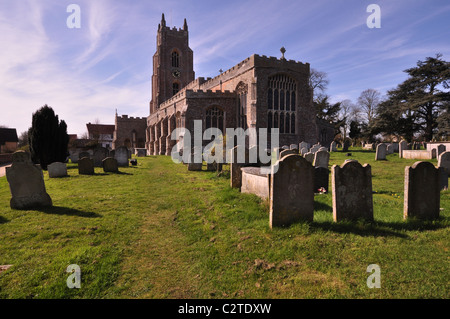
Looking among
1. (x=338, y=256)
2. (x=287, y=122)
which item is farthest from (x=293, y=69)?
(x=338, y=256)

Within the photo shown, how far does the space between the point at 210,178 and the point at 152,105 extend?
1389 inches

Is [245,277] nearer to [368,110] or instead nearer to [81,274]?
[81,274]

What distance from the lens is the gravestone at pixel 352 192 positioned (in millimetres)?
4227

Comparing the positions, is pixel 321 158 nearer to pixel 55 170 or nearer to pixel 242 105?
pixel 55 170

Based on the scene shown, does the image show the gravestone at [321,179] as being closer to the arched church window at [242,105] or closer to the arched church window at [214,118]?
the arched church window at [242,105]

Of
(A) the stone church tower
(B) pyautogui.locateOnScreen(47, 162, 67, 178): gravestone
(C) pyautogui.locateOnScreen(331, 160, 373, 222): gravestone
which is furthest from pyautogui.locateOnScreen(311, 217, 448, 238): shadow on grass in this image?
(A) the stone church tower

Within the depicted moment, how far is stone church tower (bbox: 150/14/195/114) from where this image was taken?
126 feet

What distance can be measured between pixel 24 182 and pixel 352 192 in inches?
285

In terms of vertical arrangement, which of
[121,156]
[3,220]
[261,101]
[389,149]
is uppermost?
[261,101]

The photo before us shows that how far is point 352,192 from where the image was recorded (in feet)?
14.1

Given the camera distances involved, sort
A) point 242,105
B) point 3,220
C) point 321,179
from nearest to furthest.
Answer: point 3,220, point 321,179, point 242,105

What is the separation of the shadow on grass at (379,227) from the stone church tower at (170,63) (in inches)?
1460

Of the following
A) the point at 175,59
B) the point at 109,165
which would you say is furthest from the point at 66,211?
the point at 175,59

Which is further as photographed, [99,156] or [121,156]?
[121,156]
